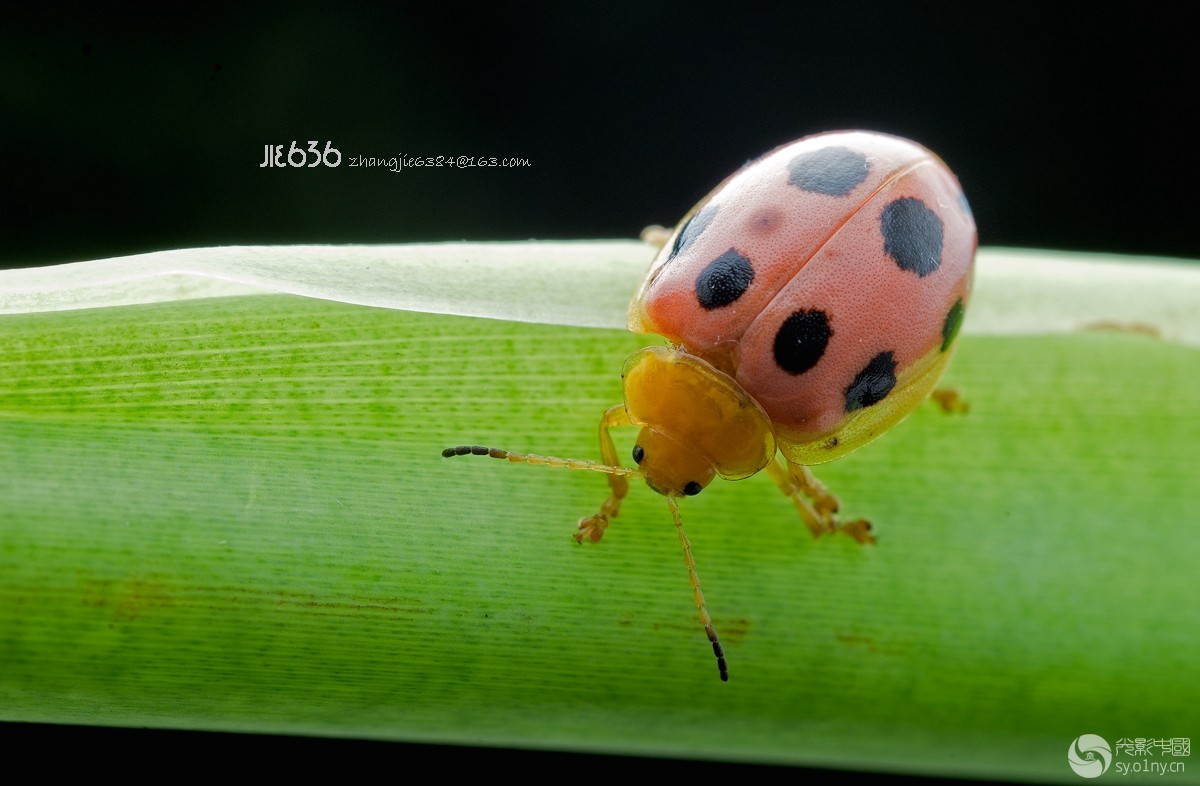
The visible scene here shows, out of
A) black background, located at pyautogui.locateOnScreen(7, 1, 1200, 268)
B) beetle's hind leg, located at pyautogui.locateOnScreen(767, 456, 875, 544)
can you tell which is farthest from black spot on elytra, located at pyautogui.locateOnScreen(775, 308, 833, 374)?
black background, located at pyautogui.locateOnScreen(7, 1, 1200, 268)

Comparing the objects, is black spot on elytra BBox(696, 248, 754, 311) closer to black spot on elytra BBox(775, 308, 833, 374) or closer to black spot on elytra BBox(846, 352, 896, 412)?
black spot on elytra BBox(775, 308, 833, 374)

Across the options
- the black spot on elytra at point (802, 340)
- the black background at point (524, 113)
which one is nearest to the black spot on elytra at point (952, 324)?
the black spot on elytra at point (802, 340)

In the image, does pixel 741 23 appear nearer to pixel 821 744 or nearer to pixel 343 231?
pixel 343 231

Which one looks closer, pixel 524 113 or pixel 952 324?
pixel 952 324

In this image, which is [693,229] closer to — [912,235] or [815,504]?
[912,235]

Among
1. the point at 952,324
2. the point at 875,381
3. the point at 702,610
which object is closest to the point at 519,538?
the point at 702,610

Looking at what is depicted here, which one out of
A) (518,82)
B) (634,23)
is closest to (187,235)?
(518,82)

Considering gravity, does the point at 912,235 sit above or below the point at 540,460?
above
